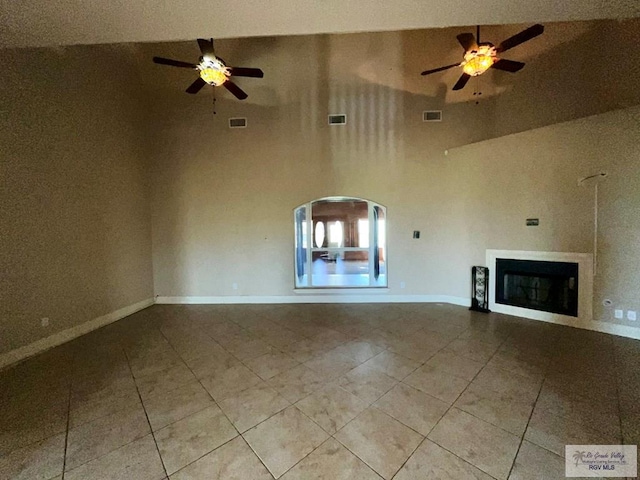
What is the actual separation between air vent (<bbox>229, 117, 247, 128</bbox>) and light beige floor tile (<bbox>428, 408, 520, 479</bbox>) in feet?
18.0

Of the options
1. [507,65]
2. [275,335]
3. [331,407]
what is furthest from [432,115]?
[331,407]

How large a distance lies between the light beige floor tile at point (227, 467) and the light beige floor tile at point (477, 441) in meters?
1.20

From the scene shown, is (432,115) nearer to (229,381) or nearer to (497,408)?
(497,408)

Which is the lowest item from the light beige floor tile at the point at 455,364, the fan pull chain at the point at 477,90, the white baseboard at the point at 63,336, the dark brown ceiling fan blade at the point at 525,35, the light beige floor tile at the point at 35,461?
the light beige floor tile at the point at 35,461

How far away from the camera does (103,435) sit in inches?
71.0

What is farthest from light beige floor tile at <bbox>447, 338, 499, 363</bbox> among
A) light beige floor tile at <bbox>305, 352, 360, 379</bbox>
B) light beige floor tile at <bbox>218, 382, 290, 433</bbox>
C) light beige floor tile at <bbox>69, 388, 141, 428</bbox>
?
light beige floor tile at <bbox>69, 388, 141, 428</bbox>

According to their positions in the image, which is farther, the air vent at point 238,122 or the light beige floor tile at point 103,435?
the air vent at point 238,122

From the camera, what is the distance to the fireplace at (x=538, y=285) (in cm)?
372

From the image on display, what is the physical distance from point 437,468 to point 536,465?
2.03 ft

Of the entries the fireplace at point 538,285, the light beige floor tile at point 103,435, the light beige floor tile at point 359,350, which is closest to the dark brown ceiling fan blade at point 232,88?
the light beige floor tile at point 359,350

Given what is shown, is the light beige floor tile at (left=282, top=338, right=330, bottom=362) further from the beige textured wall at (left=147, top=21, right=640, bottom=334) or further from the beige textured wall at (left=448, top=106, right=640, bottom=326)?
the beige textured wall at (left=448, top=106, right=640, bottom=326)

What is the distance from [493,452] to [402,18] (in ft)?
9.94

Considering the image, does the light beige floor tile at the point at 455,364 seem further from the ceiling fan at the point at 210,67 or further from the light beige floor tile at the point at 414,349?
the ceiling fan at the point at 210,67

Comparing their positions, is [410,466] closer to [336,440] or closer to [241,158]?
[336,440]
